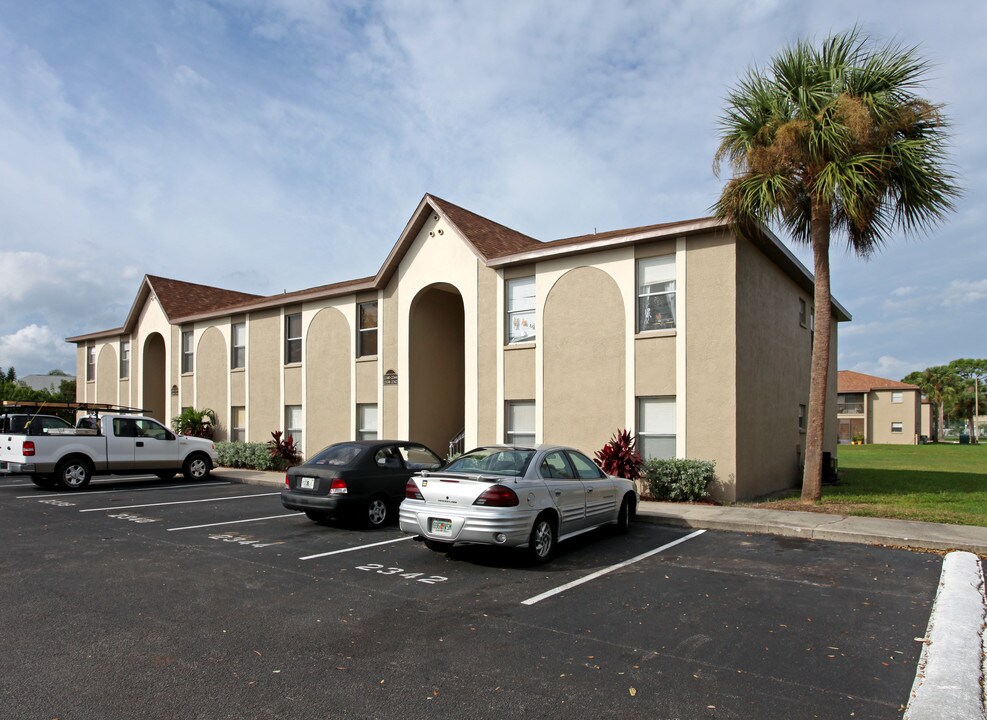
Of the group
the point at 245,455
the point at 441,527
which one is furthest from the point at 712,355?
the point at 245,455

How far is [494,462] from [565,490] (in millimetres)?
1017

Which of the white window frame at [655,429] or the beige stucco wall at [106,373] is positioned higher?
the beige stucco wall at [106,373]

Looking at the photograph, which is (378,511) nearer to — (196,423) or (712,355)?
(712,355)

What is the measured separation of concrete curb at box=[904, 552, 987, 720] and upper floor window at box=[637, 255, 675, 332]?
7.78 meters

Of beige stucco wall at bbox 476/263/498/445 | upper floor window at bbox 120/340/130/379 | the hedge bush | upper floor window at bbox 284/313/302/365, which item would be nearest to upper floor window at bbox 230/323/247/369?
upper floor window at bbox 284/313/302/365

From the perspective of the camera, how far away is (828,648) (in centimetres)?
554

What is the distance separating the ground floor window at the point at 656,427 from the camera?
47.4 feet

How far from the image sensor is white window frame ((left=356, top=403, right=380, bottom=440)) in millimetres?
19984

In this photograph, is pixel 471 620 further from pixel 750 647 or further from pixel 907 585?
pixel 907 585

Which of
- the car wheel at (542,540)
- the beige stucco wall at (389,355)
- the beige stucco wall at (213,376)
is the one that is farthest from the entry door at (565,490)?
the beige stucco wall at (213,376)

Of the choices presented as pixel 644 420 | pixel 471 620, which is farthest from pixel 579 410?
pixel 471 620

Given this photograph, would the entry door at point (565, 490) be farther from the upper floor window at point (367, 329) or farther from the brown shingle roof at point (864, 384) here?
the brown shingle roof at point (864, 384)

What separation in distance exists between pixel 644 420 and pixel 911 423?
53.7 metres

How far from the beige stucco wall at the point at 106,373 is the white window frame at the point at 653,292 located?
1011 inches
